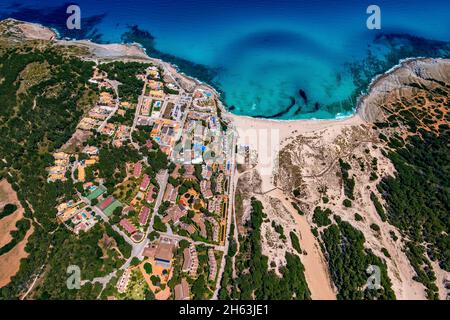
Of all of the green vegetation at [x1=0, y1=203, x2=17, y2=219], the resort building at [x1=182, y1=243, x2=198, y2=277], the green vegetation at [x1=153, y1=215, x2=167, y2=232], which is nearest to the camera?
the resort building at [x1=182, y1=243, x2=198, y2=277]

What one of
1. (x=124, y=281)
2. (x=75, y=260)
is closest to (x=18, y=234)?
(x=75, y=260)

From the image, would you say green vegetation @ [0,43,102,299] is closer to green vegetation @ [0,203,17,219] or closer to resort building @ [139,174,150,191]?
green vegetation @ [0,203,17,219]

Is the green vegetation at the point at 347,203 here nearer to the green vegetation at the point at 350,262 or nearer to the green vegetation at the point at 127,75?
the green vegetation at the point at 350,262

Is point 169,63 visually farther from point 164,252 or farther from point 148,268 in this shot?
point 148,268

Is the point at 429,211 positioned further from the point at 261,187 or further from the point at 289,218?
the point at 261,187

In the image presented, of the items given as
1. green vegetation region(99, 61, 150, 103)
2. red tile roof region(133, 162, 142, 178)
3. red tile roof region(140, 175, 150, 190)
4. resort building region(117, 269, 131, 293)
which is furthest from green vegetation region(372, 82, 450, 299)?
green vegetation region(99, 61, 150, 103)

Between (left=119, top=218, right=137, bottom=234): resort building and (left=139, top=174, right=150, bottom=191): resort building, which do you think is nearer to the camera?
(left=119, top=218, right=137, bottom=234): resort building

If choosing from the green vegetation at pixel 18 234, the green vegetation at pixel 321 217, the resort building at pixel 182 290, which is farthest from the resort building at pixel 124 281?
the green vegetation at pixel 321 217
